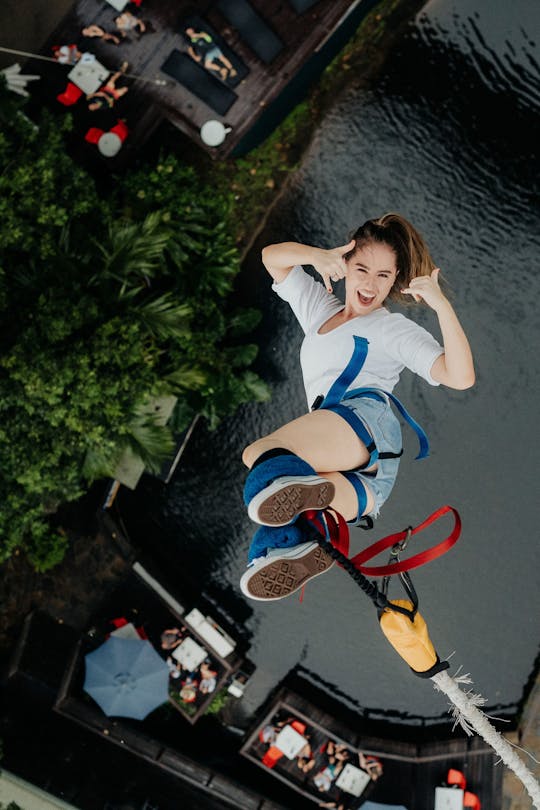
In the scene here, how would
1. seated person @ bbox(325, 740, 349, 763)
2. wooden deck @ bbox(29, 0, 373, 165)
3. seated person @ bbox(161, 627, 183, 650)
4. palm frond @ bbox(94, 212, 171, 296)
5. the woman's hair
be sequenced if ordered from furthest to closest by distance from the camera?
seated person @ bbox(161, 627, 183, 650), seated person @ bbox(325, 740, 349, 763), wooden deck @ bbox(29, 0, 373, 165), palm frond @ bbox(94, 212, 171, 296), the woman's hair

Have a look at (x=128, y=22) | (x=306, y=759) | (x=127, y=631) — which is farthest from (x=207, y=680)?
(x=128, y=22)

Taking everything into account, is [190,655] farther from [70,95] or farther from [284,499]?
[70,95]

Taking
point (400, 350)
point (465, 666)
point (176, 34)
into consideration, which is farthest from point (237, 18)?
point (465, 666)

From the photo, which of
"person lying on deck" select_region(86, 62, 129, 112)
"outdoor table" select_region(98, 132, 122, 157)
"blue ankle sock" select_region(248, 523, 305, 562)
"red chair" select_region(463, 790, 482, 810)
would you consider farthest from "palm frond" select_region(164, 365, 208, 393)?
"red chair" select_region(463, 790, 482, 810)

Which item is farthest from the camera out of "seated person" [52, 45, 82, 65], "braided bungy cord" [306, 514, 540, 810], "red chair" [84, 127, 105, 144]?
"red chair" [84, 127, 105, 144]

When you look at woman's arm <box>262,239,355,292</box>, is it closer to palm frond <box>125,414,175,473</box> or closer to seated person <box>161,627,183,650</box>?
palm frond <box>125,414,175,473</box>

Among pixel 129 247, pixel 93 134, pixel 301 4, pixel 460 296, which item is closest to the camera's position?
pixel 129 247

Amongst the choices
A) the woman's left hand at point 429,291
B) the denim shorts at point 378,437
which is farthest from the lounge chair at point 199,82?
the woman's left hand at point 429,291
